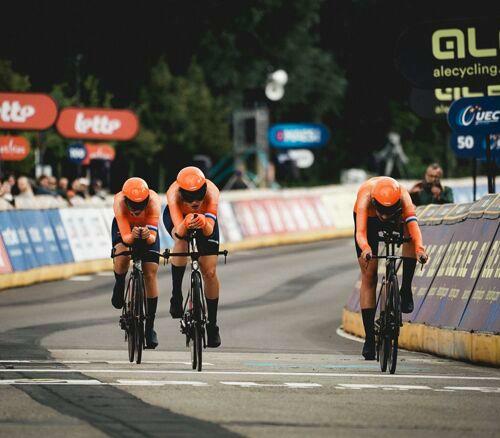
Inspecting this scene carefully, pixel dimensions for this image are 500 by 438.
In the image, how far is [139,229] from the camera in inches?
550

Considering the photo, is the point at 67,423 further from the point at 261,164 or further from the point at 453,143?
the point at 261,164

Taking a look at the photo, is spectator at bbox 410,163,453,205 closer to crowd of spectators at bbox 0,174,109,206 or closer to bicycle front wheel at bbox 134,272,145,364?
crowd of spectators at bbox 0,174,109,206

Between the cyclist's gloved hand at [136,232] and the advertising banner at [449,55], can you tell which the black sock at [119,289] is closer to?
the cyclist's gloved hand at [136,232]

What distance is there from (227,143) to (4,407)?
6005 centimetres

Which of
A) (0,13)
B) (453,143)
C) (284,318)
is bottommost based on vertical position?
(284,318)

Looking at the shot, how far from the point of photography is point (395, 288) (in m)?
13.7

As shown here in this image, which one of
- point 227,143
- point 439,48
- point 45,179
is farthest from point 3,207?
point 227,143

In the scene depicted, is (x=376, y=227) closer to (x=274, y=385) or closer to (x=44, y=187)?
(x=274, y=385)

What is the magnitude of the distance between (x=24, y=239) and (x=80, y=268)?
3098 millimetres

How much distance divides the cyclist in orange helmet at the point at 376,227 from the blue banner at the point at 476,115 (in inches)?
239

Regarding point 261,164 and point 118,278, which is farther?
point 261,164

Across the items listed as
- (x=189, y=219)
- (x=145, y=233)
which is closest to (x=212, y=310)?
(x=145, y=233)

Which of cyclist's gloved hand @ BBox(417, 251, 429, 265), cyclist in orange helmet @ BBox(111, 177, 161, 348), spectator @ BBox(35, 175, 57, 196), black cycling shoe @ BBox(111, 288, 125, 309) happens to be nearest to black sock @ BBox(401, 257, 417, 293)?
cyclist's gloved hand @ BBox(417, 251, 429, 265)

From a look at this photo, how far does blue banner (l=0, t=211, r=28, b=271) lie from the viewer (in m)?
25.8
